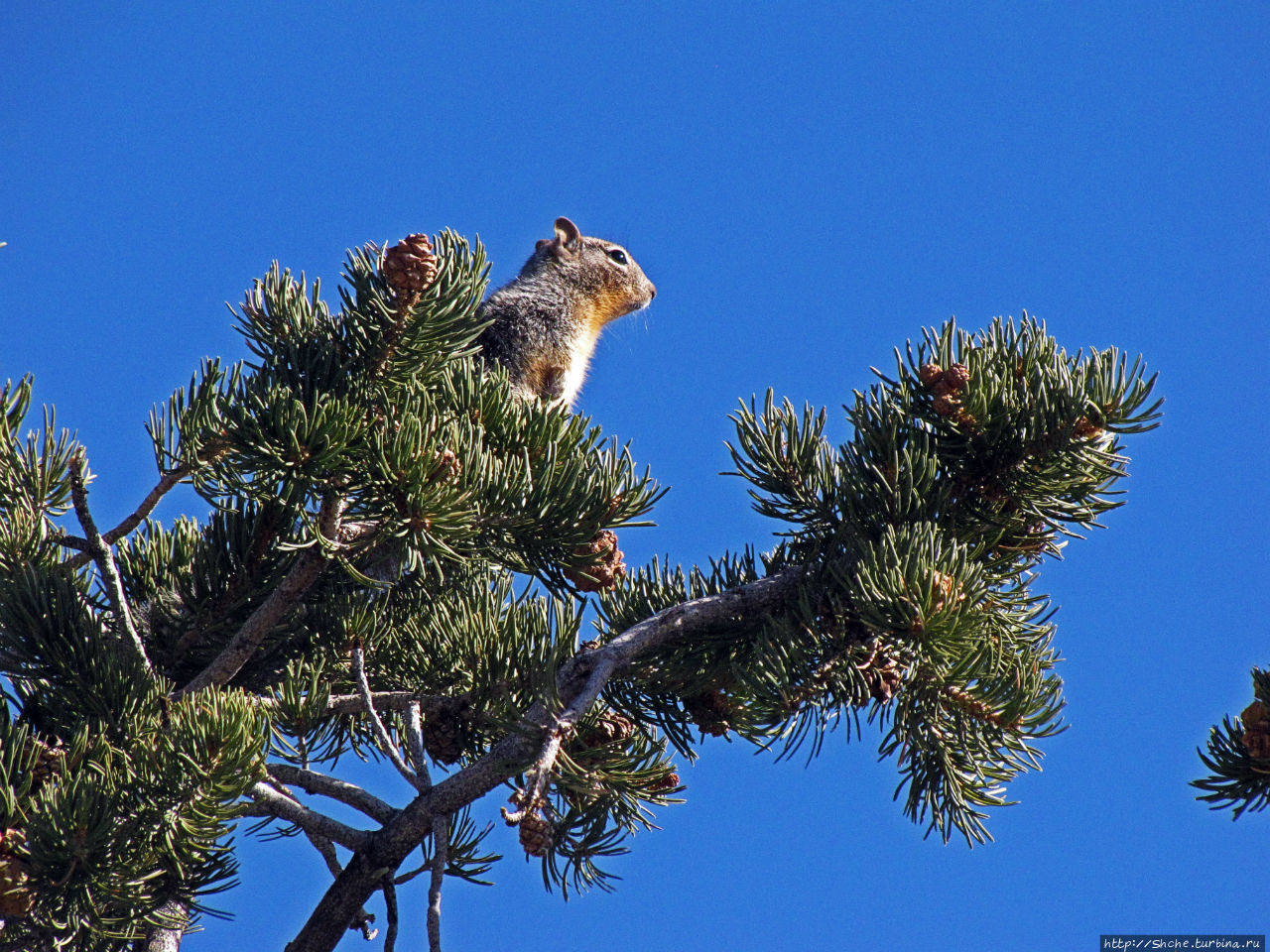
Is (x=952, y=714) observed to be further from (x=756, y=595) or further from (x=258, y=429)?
(x=258, y=429)

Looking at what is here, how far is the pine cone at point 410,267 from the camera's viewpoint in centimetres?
249

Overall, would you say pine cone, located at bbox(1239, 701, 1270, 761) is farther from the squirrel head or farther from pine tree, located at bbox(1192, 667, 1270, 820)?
the squirrel head

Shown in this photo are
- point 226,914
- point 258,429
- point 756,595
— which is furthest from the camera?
point 756,595

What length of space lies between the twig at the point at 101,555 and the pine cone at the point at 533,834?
3.30 ft

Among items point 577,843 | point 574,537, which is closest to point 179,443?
point 574,537

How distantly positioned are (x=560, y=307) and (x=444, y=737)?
4.10 m

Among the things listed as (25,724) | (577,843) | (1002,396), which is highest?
(1002,396)

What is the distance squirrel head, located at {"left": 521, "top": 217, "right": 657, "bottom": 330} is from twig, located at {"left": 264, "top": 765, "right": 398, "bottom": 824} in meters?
4.77

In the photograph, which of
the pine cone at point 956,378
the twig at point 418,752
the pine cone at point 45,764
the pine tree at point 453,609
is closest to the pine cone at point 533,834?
the pine tree at point 453,609

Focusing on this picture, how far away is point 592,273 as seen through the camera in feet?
25.5

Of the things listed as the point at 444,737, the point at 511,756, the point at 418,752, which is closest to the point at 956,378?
the point at 511,756

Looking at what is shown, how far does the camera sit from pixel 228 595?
2865 mm

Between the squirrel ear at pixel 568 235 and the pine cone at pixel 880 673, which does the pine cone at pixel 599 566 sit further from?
the squirrel ear at pixel 568 235

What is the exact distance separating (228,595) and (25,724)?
59cm
